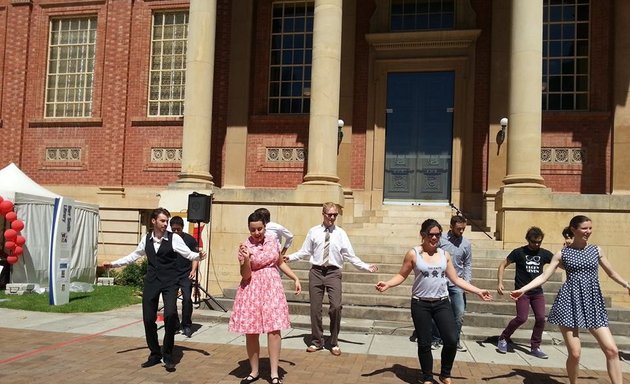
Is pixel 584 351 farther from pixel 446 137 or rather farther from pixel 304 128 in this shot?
pixel 304 128

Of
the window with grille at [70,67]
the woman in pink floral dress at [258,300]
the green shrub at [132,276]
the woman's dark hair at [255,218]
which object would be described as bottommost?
the green shrub at [132,276]

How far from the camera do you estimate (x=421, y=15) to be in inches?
607

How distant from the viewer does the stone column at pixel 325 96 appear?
1259 centimetres

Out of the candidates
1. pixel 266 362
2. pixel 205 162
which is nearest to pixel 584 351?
pixel 266 362

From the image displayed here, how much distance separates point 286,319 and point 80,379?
222cm

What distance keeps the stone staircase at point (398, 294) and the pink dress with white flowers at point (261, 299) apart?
3.25 m

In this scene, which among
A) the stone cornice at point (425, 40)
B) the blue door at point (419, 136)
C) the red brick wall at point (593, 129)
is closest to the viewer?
the red brick wall at point (593, 129)

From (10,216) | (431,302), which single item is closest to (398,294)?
(431,302)

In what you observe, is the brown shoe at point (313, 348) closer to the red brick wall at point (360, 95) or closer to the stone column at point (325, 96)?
the stone column at point (325, 96)

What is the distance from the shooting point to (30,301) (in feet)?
38.2

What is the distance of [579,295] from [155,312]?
14.9ft

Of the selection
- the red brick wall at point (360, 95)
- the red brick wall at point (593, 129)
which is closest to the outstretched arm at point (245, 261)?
the red brick wall at point (360, 95)

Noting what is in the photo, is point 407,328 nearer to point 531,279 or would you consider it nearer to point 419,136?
point 531,279

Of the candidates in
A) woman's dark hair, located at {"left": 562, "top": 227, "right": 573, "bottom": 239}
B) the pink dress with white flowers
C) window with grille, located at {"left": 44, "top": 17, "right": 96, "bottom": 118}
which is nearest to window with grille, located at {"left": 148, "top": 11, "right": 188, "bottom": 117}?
window with grille, located at {"left": 44, "top": 17, "right": 96, "bottom": 118}
